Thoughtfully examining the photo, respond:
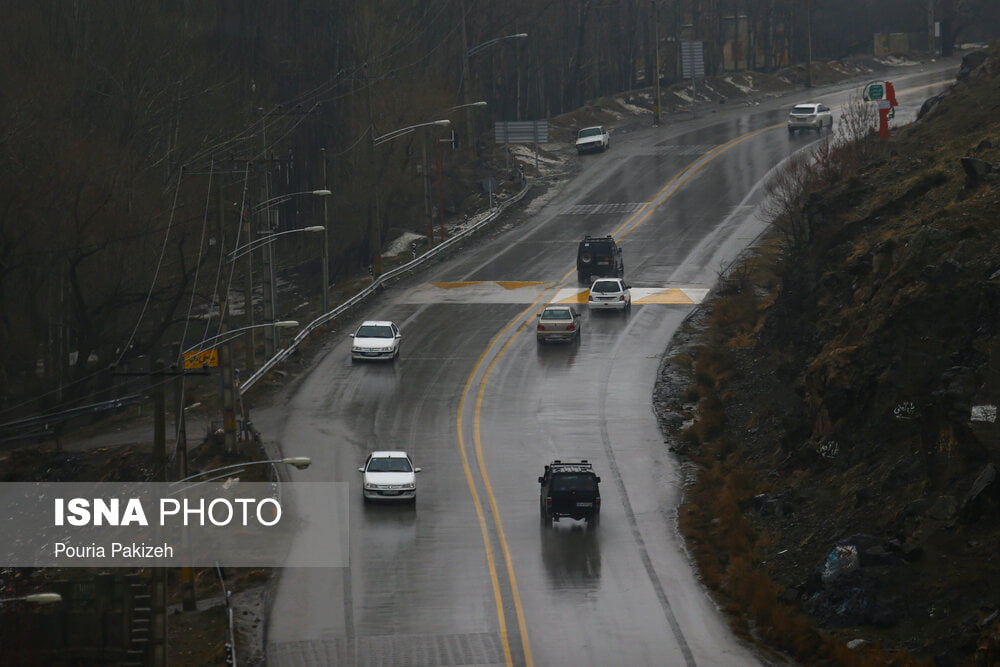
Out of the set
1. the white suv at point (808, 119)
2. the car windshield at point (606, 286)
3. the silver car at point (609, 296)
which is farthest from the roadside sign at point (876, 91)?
the white suv at point (808, 119)

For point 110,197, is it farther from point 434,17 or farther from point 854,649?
point 434,17

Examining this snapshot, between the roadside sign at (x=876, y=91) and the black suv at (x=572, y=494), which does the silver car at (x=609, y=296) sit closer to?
the roadside sign at (x=876, y=91)

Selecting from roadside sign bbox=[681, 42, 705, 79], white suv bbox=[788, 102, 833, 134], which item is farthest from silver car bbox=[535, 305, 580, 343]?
roadside sign bbox=[681, 42, 705, 79]

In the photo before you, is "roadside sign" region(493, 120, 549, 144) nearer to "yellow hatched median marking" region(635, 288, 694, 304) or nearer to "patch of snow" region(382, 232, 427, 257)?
"patch of snow" region(382, 232, 427, 257)

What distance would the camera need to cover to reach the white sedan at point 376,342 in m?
55.2

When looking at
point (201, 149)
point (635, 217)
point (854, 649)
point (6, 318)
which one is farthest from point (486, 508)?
point (635, 217)

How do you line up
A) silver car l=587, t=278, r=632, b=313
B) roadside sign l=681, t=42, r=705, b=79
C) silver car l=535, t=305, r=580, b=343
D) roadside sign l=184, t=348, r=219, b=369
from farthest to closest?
roadside sign l=681, t=42, r=705, b=79, silver car l=587, t=278, r=632, b=313, silver car l=535, t=305, r=580, b=343, roadside sign l=184, t=348, r=219, b=369

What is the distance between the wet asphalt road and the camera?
31219 mm

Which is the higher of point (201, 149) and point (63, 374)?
point (201, 149)

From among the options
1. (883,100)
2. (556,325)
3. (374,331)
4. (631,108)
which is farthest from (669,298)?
(631,108)

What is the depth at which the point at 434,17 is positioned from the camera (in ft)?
352

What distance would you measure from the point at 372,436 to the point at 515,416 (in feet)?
16.2

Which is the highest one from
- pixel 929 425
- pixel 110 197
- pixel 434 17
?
pixel 434 17

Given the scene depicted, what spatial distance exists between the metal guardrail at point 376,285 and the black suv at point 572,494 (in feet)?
50.0
